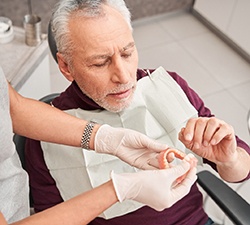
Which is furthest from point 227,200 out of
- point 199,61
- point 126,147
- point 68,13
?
point 199,61

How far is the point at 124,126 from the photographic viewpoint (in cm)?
133

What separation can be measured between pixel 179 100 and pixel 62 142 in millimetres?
426

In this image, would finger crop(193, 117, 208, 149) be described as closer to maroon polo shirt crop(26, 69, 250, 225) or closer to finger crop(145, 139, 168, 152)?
finger crop(145, 139, 168, 152)

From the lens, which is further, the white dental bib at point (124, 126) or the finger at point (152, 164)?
the white dental bib at point (124, 126)

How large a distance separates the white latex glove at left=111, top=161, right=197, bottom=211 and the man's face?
0.34 m

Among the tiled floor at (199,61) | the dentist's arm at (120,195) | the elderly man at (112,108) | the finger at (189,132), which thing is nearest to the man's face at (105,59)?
the elderly man at (112,108)

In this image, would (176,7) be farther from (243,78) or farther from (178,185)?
(178,185)

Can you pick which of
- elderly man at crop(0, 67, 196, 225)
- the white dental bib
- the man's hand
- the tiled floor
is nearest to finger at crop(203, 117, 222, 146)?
the man's hand

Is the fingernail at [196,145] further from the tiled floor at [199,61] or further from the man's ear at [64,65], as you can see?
the tiled floor at [199,61]

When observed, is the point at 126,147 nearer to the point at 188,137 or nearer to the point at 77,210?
the point at 188,137

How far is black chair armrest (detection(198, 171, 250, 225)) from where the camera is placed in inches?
47.0

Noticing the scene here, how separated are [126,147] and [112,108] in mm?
184

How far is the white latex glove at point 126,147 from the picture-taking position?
1109mm

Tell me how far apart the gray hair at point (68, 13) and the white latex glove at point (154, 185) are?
1.57 ft
